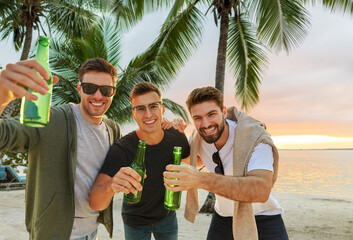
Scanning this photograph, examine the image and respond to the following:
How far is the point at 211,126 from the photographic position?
2.48m

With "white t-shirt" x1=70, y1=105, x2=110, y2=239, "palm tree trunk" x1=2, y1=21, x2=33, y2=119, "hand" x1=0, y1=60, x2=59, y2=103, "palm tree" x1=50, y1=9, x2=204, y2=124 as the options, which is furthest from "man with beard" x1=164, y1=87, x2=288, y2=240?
"palm tree trunk" x1=2, y1=21, x2=33, y2=119

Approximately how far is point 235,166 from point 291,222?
304 inches

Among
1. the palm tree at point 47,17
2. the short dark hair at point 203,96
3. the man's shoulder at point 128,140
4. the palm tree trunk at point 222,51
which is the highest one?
the palm tree at point 47,17

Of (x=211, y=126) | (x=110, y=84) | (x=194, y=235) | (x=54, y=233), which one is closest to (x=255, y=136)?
(x=211, y=126)

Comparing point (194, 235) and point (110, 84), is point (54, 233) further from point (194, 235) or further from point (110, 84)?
point (194, 235)

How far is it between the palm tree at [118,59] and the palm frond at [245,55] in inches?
71.0

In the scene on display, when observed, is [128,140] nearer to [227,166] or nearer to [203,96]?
[203,96]

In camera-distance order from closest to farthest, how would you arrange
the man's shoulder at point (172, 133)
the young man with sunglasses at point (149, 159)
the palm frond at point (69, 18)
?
the young man with sunglasses at point (149, 159) < the man's shoulder at point (172, 133) < the palm frond at point (69, 18)

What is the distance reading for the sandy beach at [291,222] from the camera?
701 centimetres

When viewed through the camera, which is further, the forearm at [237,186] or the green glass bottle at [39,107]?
the forearm at [237,186]

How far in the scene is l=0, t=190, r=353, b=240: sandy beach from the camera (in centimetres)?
701

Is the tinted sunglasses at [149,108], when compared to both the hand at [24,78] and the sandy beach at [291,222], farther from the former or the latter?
the sandy beach at [291,222]

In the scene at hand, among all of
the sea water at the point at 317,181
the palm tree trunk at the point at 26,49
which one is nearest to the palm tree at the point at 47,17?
the palm tree trunk at the point at 26,49

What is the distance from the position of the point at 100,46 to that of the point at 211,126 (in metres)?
9.39
